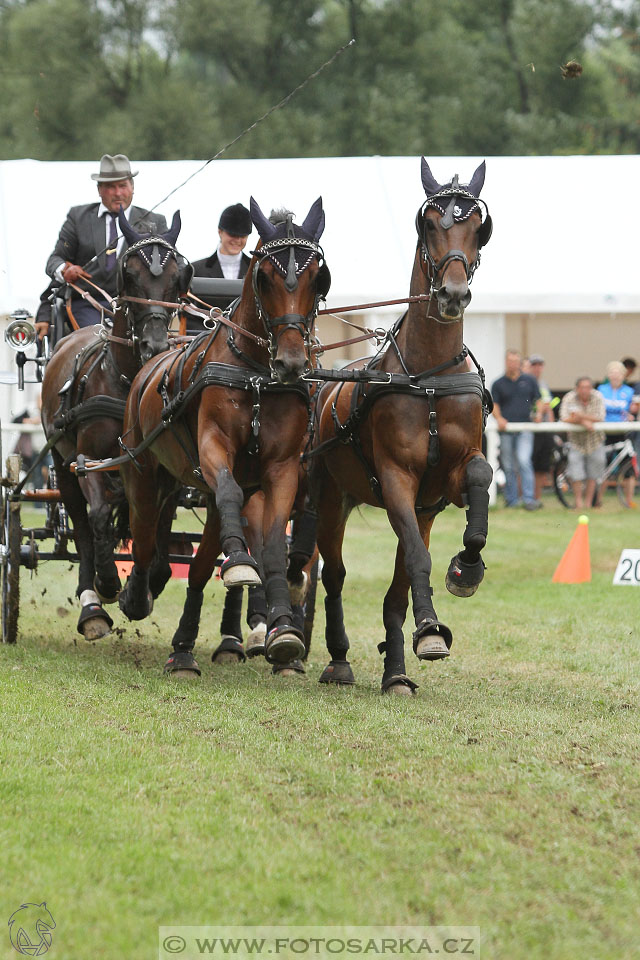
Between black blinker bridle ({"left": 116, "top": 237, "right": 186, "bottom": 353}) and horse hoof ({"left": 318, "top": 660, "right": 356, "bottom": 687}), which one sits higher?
black blinker bridle ({"left": 116, "top": 237, "right": 186, "bottom": 353})

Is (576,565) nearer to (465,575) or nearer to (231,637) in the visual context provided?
(231,637)

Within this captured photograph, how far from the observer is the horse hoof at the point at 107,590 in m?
7.61

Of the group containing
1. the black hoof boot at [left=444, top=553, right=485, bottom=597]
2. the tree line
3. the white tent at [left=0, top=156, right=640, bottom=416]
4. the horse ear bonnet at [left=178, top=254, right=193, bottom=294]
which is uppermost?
the tree line

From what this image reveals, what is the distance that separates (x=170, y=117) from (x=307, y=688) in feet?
91.0

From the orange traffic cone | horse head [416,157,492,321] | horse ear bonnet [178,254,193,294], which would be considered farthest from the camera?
the orange traffic cone

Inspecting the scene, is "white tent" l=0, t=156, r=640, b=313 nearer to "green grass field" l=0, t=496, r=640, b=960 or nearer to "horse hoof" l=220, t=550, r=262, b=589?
"green grass field" l=0, t=496, r=640, b=960

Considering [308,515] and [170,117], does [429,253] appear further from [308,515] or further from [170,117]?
[170,117]

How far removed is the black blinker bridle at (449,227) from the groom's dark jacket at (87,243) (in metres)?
2.93

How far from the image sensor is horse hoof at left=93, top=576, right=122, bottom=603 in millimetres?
7605

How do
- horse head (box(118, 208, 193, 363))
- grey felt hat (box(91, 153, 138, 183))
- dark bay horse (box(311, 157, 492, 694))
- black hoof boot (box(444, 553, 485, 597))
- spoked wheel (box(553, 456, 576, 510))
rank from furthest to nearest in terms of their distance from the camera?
1. spoked wheel (box(553, 456, 576, 510))
2. grey felt hat (box(91, 153, 138, 183))
3. horse head (box(118, 208, 193, 363))
4. black hoof boot (box(444, 553, 485, 597))
5. dark bay horse (box(311, 157, 492, 694))

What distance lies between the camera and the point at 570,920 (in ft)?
10.7

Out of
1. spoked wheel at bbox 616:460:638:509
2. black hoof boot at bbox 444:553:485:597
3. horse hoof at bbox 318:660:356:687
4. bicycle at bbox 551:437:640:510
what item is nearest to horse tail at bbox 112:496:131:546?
horse hoof at bbox 318:660:356:687

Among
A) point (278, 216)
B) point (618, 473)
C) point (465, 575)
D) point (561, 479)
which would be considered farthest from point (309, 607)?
point (618, 473)

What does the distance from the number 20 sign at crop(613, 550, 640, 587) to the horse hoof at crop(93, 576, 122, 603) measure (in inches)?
162
